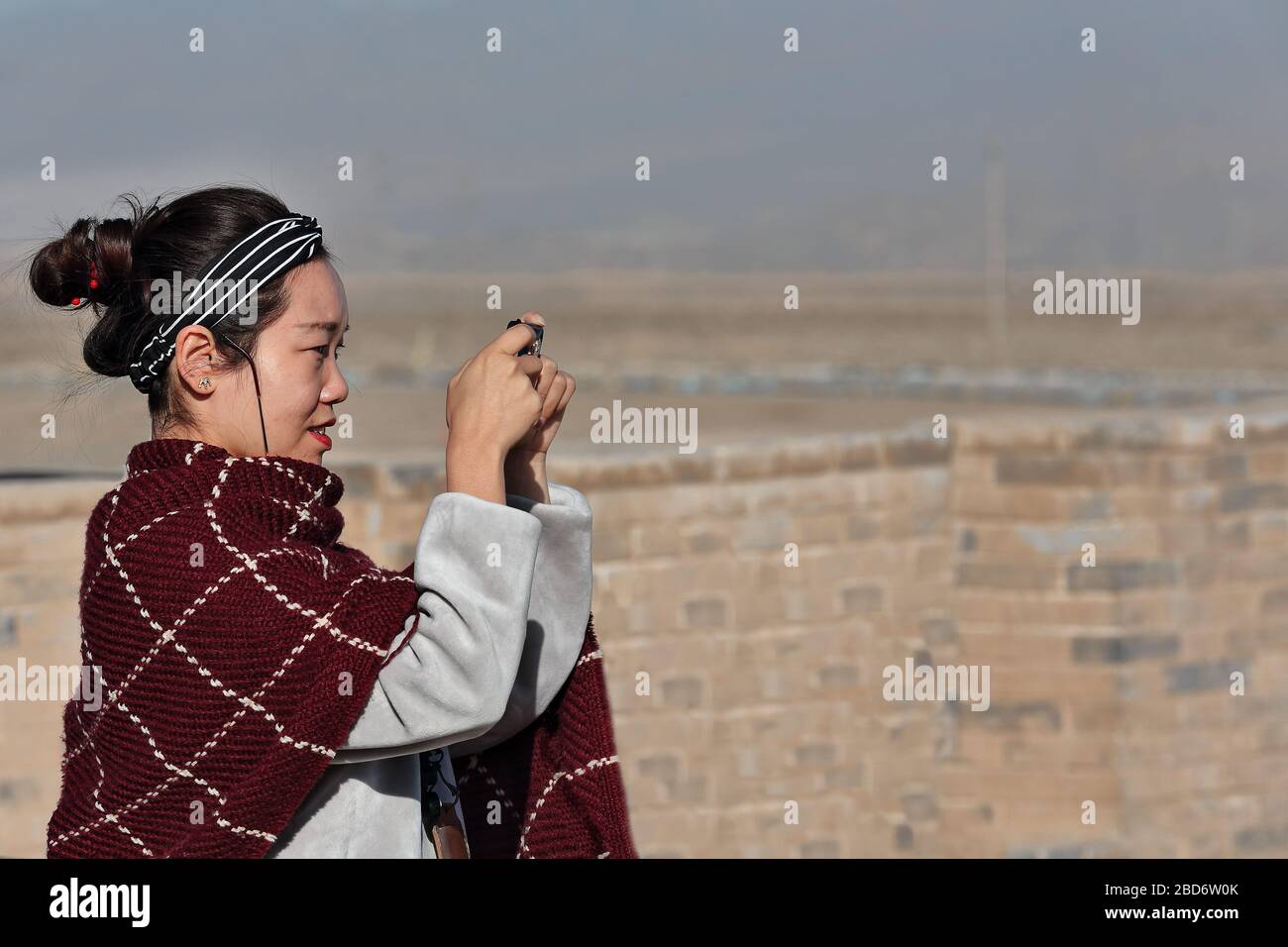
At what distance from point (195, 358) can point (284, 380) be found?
11cm

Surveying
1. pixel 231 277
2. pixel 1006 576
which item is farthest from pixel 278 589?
pixel 1006 576

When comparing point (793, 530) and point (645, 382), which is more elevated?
point (645, 382)

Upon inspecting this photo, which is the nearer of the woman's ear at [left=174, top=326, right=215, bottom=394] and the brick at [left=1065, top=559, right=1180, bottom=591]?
the woman's ear at [left=174, top=326, right=215, bottom=394]

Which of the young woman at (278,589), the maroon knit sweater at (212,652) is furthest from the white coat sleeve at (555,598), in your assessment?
the maroon knit sweater at (212,652)

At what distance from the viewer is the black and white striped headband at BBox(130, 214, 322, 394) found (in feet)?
6.10

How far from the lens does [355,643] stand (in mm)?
1736

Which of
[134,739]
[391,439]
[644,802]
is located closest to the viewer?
[134,739]

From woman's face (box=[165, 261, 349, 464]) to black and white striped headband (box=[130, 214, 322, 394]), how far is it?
0.07 feet

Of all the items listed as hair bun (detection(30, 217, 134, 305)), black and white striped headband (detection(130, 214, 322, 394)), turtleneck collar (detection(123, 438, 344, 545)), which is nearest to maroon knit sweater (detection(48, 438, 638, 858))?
turtleneck collar (detection(123, 438, 344, 545))

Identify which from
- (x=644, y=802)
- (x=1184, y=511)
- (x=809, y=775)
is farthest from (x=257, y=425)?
(x=1184, y=511)

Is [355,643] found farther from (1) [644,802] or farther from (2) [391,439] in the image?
(2) [391,439]

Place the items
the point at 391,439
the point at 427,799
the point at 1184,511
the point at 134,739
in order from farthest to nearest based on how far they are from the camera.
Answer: the point at 391,439
the point at 1184,511
the point at 427,799
the point at 134,739

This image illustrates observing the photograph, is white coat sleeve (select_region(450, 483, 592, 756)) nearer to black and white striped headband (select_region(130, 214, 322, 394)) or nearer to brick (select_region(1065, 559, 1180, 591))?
black and white striped headband (select_region(130, 214, 322, 394))

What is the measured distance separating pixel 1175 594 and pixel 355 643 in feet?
24.0
